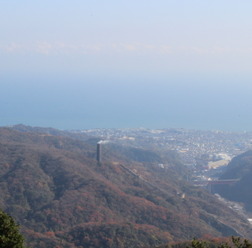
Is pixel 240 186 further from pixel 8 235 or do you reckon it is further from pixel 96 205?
pixel 8 235

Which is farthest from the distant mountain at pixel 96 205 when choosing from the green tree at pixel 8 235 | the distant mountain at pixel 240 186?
the green tree at pixel 8 235

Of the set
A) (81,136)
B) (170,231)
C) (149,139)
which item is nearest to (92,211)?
(170,231)

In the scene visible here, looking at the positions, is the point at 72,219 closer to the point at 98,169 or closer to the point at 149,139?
the point at 98,169

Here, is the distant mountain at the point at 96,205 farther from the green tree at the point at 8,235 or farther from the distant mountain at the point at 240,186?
the green tree at the point at 8,235

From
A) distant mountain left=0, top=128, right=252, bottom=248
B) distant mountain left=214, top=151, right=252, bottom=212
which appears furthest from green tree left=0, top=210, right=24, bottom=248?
distant mountain left=214, top=151, right=252, bottom=212

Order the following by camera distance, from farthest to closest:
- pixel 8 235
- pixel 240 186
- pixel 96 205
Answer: pixel 240 186 → pixel 96 205 → pixel 8 235

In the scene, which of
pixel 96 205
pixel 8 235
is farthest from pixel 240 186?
pixel 8 235

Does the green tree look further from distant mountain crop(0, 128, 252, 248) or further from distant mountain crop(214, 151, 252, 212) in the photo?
distant mountain crop(214, 151, 252, 212)

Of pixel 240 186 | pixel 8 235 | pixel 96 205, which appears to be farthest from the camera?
pixel 240 186
